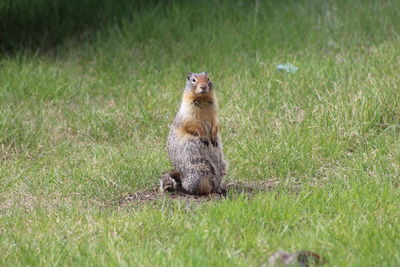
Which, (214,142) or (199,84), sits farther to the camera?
(214,142)

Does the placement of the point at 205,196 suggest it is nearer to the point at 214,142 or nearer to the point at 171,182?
the point at 171,182

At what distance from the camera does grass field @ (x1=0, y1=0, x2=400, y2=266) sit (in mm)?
5227

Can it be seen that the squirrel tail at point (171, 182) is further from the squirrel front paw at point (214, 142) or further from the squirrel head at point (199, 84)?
the squirrel head at point (199, 84)

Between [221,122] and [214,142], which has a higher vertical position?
[214,142]

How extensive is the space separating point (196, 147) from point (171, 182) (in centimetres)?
35

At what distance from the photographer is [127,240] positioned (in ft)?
17.7

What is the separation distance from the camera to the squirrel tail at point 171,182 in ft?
21.4

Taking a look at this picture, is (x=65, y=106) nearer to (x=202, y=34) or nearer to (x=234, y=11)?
(x=202, y=34)

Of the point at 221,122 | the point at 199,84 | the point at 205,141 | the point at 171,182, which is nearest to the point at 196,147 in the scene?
the point at 205,141

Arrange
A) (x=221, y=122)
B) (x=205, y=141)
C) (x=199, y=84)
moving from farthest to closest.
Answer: (x=221, y=122) → (x=205, y=141) → (x=199, y=84)

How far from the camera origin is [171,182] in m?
6.55

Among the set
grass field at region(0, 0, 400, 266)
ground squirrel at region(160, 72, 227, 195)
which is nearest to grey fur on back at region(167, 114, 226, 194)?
ground squirrel at region(160, 72, 227, 195)

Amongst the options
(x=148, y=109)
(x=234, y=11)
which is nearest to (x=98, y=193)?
(x=148, y=109)

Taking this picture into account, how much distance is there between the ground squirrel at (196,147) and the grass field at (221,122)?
1.01 feet
